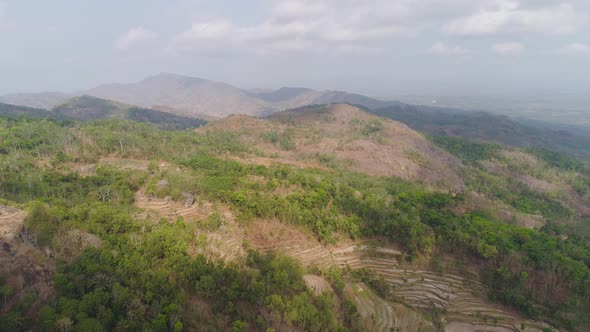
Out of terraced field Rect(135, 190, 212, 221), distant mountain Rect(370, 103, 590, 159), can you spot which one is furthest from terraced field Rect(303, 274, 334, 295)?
distant mountain Rect(370, 103, 590, 159)

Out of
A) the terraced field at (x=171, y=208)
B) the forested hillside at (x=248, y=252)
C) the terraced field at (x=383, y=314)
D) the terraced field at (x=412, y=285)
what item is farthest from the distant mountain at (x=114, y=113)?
the terraced field at (x=383, y=314)

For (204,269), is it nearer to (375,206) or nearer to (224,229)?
(224,229)

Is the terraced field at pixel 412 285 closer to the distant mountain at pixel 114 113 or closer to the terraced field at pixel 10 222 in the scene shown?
the terraced field at pixel 10 222

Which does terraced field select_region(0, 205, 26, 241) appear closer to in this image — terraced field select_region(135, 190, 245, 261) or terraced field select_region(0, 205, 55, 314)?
terraced field select_region(0, 205, 55, 314)

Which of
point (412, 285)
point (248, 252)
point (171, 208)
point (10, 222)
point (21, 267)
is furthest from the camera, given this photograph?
point (171, 208)

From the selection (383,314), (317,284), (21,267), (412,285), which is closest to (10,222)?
(21,267)

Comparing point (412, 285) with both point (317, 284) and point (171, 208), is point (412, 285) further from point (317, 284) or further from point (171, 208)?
point (171, 208)

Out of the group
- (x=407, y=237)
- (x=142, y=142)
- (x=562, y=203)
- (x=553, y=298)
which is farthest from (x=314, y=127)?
(x=553, y=298)

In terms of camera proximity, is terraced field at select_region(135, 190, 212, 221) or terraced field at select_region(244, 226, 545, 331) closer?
terraced field at select_region(244, 226, 545, 331)
